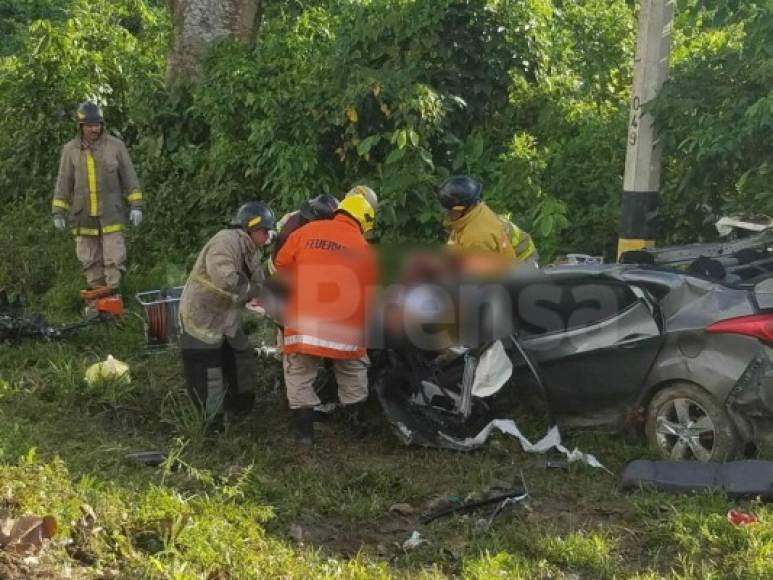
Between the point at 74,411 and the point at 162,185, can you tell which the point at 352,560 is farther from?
the point at 162,185

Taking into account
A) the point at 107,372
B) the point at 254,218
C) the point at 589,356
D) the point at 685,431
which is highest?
the point at 254,218

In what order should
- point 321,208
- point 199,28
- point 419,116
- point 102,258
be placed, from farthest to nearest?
point 199,28
point 102,258
point 419,116
point 321,208

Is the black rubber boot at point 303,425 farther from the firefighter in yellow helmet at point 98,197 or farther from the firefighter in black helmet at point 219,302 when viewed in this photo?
the firefighter in yellow helmet at point 98,197

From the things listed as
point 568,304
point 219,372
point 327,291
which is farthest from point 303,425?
point 568,304

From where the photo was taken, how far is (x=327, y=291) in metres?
5.80

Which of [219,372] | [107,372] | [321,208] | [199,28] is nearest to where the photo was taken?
[321,208]

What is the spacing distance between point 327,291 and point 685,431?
→ 7.16 ft

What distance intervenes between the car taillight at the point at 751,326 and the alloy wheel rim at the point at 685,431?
46cm

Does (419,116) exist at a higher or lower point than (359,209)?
higher

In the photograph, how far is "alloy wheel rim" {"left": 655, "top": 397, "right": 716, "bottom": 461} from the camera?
5141 mm

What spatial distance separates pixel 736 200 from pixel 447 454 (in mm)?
3552

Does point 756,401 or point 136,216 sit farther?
point 136,216

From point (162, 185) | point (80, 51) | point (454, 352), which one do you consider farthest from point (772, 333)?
point (80, 51)

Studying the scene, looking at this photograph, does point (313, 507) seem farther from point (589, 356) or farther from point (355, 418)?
point (589, 356)
